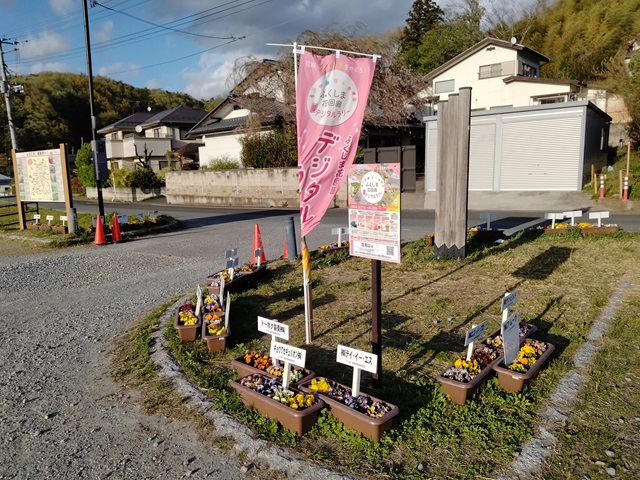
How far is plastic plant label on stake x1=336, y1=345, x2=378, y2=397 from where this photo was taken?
2711 millimetres

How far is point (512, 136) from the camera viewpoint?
16.0 m

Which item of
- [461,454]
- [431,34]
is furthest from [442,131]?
[431,34]

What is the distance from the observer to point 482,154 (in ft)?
54.8

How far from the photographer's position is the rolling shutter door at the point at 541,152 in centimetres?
1502

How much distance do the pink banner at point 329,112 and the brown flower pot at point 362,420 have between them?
1579 millimetres

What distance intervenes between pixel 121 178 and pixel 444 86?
19.9 m

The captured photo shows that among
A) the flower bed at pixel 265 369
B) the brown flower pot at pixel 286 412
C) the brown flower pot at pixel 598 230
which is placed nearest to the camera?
the brown flower pot at pixel 286 412

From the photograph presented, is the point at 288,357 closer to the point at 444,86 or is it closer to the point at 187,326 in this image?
the point at 187,326

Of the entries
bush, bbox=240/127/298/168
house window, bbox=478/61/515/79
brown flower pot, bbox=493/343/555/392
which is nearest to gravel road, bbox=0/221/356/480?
brown flower pot, bbox=493/343/555/392

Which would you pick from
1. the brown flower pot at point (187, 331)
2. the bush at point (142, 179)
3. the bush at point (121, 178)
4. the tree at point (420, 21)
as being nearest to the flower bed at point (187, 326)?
the brown flower pot at point (187, 331)

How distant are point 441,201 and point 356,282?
2.03 metres

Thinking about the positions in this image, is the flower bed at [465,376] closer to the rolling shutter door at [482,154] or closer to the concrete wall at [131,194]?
the rolling shutter door at [482,154]

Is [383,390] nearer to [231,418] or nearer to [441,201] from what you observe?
[231,418]

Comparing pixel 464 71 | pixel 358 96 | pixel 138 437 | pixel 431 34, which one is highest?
pixel 431 34
